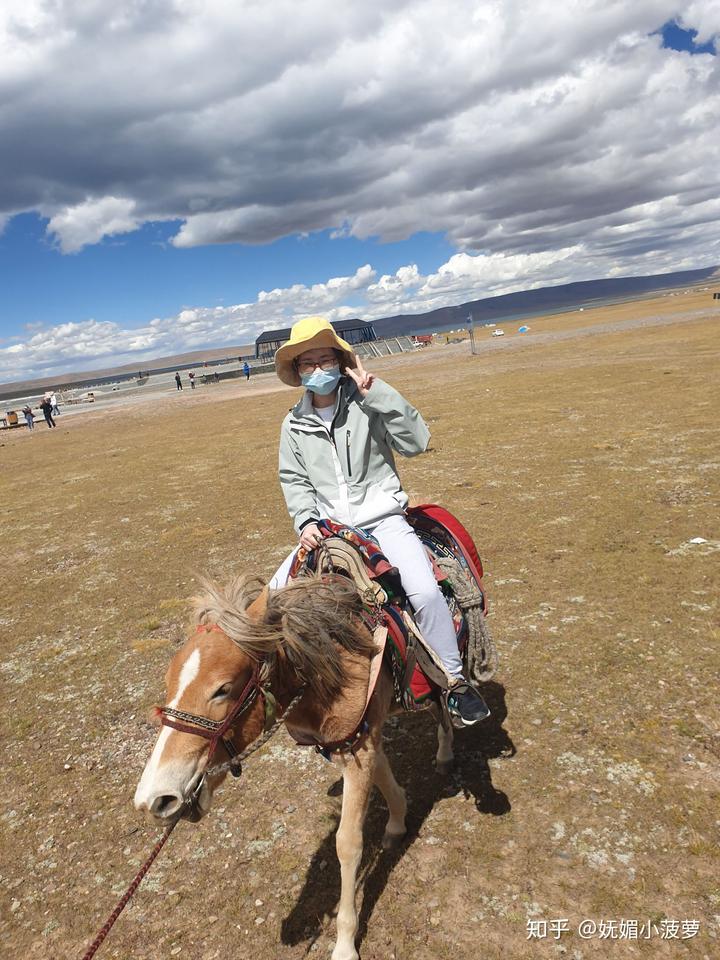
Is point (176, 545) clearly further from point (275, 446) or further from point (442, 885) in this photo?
point (275, 446)

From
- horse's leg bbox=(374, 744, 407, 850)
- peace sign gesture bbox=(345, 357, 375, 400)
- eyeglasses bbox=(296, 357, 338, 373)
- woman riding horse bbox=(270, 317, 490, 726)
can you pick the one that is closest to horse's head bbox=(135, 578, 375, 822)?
woman riding horse bbox=(270, 317, 490, 726)

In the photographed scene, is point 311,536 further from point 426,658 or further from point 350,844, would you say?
point 350,844

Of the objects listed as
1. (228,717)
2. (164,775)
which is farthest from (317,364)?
(164,775)

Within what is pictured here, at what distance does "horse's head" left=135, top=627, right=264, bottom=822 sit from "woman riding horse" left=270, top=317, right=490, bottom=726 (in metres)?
1.05

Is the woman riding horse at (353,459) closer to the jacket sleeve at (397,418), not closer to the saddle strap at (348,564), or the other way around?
the jacket sleeve at (397,418)

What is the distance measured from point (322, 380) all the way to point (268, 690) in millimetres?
2096

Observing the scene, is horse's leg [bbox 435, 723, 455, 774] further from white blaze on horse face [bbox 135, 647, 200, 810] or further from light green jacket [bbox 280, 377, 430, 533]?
white blaze on horse face [bbox 135, 647, 200, 810]

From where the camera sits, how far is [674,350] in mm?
27781

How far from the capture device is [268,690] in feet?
8.52

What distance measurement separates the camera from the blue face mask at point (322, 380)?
3727 mm

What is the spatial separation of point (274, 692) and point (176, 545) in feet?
25.5

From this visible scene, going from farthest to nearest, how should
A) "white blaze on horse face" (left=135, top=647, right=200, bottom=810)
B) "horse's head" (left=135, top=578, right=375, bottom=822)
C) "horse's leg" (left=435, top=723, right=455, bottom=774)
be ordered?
"horse's leg" (left=435, top=723, right=455, bottom=774) < "horse's head" (left=135, top=578, right=375, bottom=822) < "white blaze on horse face" (left=135, top=647, right=200, bottom=810)

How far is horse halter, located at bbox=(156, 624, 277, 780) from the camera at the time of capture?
2.30 m

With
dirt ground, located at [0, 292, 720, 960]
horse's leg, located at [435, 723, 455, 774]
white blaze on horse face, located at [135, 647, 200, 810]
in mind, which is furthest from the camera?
horse's leg, located at [435, 723, 455, 774]
